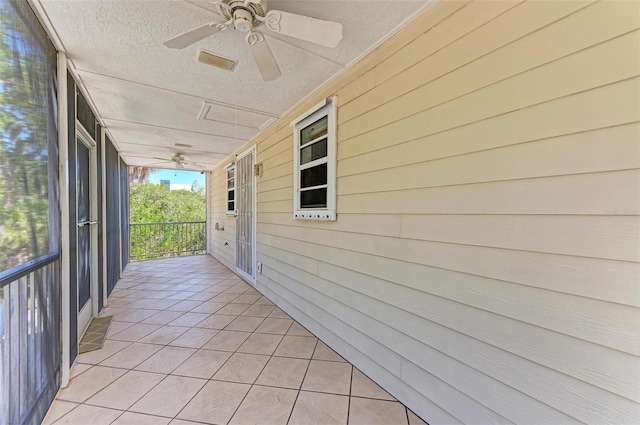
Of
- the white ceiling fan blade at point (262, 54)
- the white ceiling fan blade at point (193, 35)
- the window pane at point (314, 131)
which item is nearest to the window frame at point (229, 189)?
the window pane at point (314, 131)

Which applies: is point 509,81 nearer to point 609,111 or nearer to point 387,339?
point 609,111

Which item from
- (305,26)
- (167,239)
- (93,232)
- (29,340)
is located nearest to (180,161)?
(167,239)

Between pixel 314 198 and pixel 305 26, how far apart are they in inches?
61.5

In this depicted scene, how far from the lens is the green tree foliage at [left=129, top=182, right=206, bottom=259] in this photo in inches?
277

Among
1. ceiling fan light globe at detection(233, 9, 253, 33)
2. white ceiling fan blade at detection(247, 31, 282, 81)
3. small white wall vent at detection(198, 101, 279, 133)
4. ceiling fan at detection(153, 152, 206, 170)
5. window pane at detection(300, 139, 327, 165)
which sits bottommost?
window pane at detection(300, 139, 327, 165)

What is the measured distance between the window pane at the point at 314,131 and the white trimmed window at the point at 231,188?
2.82m

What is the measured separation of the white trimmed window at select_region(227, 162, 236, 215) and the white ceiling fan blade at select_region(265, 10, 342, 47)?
13.6 feet

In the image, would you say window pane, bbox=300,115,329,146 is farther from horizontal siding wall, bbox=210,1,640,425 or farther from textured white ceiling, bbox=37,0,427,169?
horizontal siding wall, bbox=210,1,640,425

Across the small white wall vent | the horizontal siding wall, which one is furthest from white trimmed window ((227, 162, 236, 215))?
the horizontal siding wall

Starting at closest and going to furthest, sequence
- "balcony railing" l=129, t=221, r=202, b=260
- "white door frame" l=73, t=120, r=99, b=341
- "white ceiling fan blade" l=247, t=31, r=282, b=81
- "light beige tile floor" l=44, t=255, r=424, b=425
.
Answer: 1. "white ceiling fan blade" l=247, t=31, r=282, b=81
2. "light beige tile floor" l=44, t=255, r=424, b=425
3. "white door frame" l=73, t=120, r=99, b=341
4. "balcony railing" l=129, t=221, r=202, b=260

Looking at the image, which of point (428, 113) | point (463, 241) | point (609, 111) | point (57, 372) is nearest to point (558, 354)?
point (463, 241)

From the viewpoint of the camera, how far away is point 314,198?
8.76 feet

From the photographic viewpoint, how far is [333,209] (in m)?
2.30

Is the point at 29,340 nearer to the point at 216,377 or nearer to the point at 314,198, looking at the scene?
the point at 216,377
